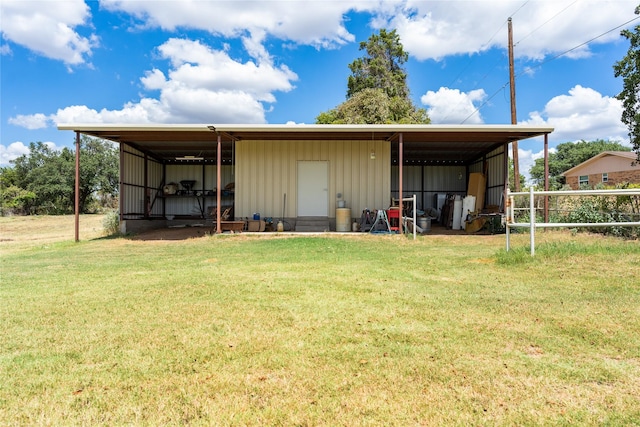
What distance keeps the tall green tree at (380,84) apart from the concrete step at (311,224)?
1150 cm

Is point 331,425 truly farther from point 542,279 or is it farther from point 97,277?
point 97,277

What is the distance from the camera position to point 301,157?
12.6 metres

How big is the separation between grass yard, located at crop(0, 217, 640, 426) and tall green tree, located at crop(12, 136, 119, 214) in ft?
83.8

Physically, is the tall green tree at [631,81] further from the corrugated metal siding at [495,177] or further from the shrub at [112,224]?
the shrub at [112,224]

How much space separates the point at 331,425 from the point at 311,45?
19.2m

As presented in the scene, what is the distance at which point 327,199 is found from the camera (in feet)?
41.3

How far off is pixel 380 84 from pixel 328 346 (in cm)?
2658

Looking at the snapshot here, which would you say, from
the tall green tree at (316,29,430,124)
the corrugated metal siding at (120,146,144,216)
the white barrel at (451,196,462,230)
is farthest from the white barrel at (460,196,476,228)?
the corrugated metal siding at (120,146,144,216)

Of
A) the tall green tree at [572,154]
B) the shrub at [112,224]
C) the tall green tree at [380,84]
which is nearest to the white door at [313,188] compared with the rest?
the shrub at [112,224]

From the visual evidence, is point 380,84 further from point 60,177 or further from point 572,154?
point 572,154

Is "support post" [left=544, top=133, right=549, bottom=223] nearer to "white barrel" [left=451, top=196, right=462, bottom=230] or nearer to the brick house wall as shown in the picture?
"white barrel" [left=451, top=196, right=462, bottom=230]

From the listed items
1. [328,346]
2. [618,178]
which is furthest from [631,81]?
[328,346]

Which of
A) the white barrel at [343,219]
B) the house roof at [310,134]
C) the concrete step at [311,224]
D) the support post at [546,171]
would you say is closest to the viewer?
the house roof at [310,134]

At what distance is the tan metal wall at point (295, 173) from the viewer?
12.5m
